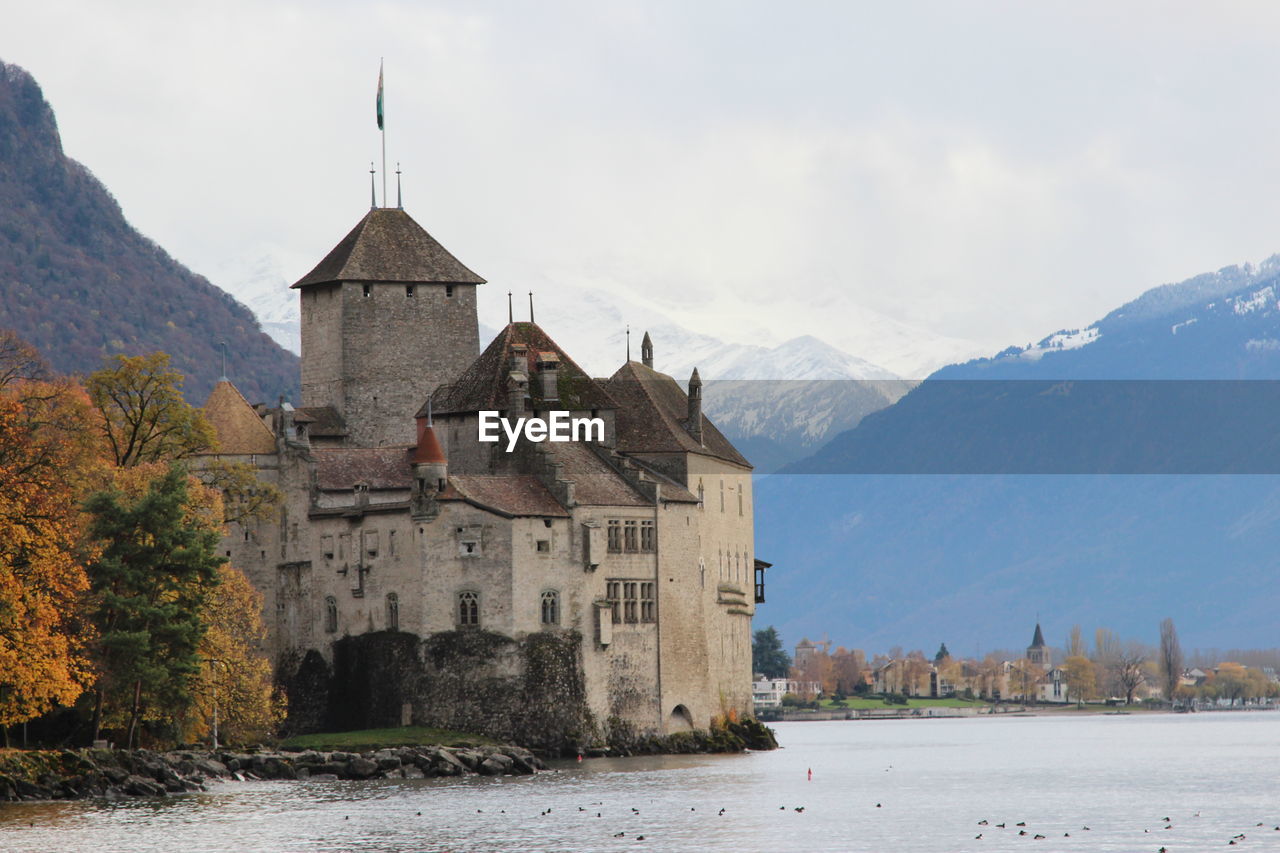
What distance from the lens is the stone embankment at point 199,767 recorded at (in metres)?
77.2

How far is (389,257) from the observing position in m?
116

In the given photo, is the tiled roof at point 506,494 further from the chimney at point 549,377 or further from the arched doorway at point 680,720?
the arched doorway at point 680,720

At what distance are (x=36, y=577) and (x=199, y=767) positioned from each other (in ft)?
42.9

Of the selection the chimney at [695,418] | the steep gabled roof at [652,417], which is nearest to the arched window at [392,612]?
the steep gabled roof at [652,417]

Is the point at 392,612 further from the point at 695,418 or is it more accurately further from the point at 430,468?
the point at 695,418

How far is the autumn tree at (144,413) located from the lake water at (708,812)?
55.9ft

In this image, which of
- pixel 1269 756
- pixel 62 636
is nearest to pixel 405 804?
pixel 62 636

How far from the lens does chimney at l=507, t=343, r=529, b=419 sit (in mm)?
104019

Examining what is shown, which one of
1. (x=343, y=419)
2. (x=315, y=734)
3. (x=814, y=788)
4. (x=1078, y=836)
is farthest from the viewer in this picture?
(x=343, y=419)

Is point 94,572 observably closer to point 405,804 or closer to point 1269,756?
point 405,804

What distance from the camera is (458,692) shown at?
320 feet

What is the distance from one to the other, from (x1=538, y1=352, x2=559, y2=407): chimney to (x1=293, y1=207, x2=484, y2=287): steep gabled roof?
39.1 feet

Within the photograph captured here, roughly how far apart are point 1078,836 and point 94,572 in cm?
3374

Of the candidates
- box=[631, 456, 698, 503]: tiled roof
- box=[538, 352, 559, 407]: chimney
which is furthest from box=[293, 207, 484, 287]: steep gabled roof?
box=[631, 456, 698, 503]: tiled roof
